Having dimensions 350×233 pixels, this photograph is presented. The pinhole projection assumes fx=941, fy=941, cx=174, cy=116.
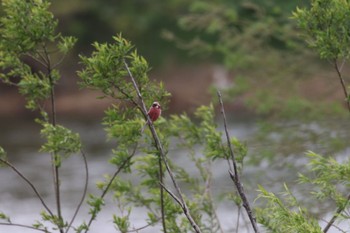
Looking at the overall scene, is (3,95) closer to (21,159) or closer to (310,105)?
(21,159)

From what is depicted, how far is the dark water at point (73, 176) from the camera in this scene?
15.0 m

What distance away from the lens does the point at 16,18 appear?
24.1 ft

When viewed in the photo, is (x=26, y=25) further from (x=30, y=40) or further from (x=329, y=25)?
(x=329, y=25)

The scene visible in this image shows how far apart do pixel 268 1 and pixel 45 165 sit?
951 centimetres

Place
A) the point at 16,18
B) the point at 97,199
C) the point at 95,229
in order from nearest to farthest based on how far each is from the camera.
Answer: the point at 16,18, the point at 97,199, the point at 95,229

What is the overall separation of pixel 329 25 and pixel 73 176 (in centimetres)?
1581

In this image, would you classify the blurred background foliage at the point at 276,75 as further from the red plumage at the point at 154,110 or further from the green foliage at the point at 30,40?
the red plumage at the point at 154,110

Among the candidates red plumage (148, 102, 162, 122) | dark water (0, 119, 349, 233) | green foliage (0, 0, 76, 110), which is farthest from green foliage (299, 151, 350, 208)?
dark water (0, 119, 349, 233)

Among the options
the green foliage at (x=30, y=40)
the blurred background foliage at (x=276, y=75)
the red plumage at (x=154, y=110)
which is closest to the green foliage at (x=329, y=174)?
the red plumage at (x=154, y=110)

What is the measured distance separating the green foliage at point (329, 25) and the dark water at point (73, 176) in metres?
4.67

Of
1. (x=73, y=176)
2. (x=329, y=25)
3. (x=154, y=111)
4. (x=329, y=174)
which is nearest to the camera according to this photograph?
(x=154, y=111)

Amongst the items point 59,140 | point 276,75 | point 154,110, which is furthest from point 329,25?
point 276,75

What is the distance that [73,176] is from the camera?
22.6 meters

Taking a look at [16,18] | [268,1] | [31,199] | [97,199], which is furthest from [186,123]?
[31,199]
